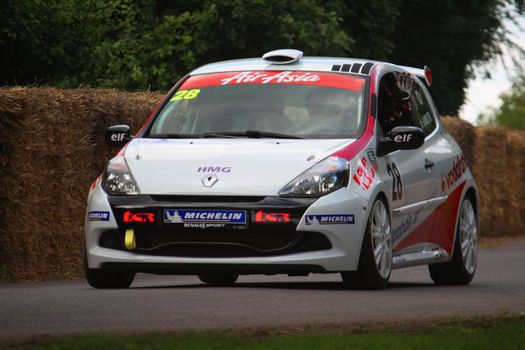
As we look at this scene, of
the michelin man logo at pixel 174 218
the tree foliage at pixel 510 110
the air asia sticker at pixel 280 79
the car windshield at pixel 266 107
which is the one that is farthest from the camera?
the tree foliage at pixel 510 110

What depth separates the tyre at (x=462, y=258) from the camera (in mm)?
14148

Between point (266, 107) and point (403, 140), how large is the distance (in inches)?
42.7

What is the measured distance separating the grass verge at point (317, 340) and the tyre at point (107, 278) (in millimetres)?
3655

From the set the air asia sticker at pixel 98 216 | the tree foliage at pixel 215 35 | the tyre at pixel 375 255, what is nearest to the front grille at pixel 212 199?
the air asia sticker at pixel 98 216

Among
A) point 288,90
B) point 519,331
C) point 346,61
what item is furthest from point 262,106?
point 519,331

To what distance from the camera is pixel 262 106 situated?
12.5 metres

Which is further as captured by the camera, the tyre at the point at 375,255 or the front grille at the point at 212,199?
the tyre at the point at 375,255

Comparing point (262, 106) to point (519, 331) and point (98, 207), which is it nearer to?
point (98, 207)

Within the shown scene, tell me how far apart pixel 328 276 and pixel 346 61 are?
2.71m

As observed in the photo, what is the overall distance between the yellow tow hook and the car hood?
0.99 feet

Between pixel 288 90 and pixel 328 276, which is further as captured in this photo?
pixel 328 276

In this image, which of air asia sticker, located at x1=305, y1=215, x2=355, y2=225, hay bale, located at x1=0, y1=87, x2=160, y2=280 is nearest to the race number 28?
air asia sticker, located at x1=305, y1=215, x2=355, y2=225

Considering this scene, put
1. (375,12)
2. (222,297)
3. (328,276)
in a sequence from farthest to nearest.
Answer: (375,12), (328,276), (222,297)

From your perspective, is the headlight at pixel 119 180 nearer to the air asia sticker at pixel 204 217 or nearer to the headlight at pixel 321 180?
the air asia sticker at pixel 204 217
